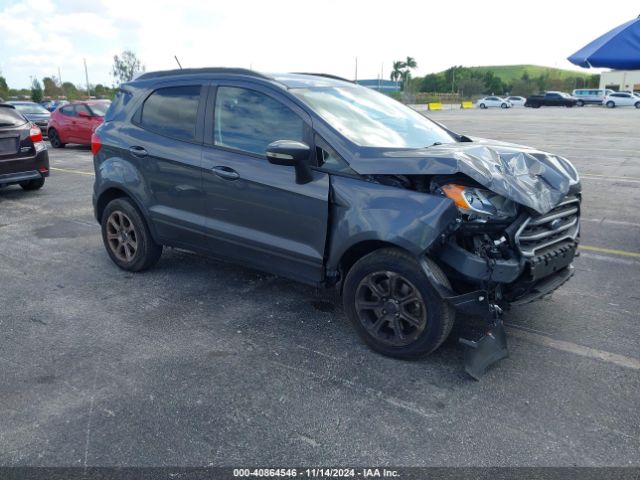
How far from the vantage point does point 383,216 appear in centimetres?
353

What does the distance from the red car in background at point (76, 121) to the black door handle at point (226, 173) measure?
532 inches

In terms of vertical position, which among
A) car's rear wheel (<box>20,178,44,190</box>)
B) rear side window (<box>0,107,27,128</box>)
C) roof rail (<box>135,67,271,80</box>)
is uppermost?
roof rail (<box>135,67,271,80</box>)

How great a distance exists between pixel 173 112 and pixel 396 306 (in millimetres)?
2656

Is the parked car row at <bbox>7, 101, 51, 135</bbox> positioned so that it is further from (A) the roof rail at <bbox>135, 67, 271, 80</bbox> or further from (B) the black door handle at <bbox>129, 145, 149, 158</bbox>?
(B) the black door handle at <bbox>129, 145, 149, 158</bbox>

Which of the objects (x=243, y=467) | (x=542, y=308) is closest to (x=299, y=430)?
(x=243, y=467)

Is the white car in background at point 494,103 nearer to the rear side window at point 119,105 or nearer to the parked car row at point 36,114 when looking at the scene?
the parked car row at point 36,114

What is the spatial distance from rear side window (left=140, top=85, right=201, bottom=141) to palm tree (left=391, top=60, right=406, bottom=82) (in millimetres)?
108051

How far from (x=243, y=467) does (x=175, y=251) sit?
12.5 ft

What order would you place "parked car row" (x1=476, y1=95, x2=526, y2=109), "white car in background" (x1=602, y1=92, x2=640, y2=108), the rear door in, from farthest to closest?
1. "parked car row" (x1=476, y1=95, x2=526, y2=109)
2. "white car in background" (x1=602, y1=92, x2=640, y2=108)
3. the rear door

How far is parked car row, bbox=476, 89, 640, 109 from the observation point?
53438 mm

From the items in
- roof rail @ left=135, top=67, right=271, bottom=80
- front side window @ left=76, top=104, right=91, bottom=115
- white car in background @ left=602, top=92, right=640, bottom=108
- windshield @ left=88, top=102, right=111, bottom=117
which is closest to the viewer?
roof rail @ left=135, top=67, right=271, bottom=80

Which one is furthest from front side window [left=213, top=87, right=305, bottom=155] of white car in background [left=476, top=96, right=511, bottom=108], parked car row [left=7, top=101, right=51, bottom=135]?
white car in background [left=476, top=96, right=511, bottom=108]

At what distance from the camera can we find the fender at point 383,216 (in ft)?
10.9

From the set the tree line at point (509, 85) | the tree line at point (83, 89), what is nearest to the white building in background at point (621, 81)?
the tree line at point (509, 85)
